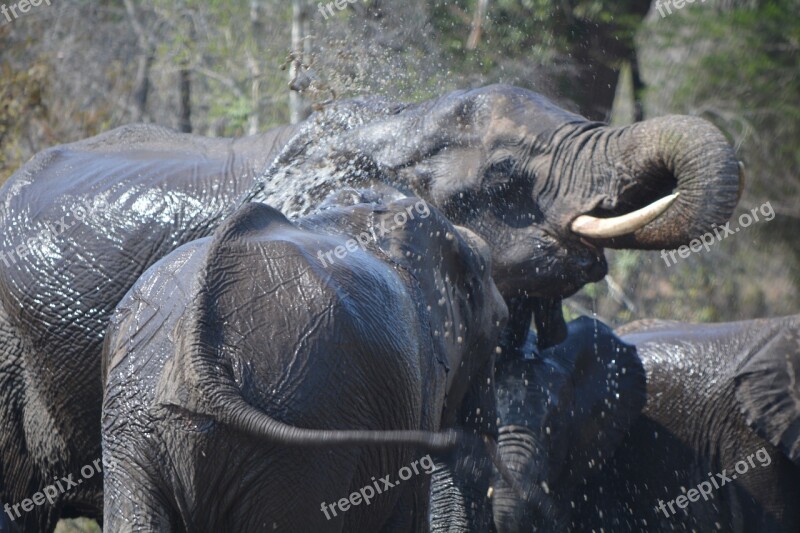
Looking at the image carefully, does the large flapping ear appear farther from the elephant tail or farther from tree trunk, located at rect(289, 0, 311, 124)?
tree trunk, located at rect(289, 0, 311, 124)

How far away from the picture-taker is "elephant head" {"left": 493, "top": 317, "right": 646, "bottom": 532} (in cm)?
651

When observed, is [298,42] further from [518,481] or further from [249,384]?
[249,384]

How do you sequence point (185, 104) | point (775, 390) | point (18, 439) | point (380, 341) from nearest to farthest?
point (380, 341) → point (18, 439) → point (775, 390) → point (185, 104)

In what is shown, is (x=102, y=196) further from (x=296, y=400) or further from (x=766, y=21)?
(x=766, y=21)

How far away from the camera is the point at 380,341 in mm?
3936

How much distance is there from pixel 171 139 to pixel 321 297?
10.0 feet

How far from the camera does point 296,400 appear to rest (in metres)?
3.67

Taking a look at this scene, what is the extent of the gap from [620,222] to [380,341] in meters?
2.16

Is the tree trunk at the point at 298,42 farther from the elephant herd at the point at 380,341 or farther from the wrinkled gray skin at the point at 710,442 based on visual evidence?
the wrinkled gray skin at the point at 710,442

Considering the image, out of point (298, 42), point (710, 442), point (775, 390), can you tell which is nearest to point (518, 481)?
point (710, 442)

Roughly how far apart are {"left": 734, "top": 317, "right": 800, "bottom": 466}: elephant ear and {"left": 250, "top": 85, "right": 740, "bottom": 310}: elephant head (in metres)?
1.44

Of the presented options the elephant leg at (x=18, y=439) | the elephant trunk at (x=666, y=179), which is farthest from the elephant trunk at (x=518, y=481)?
the elephant leg at (x=18, y=439)

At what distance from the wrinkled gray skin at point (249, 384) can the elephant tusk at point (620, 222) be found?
76.6 inches

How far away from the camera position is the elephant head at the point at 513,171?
5895 mm
